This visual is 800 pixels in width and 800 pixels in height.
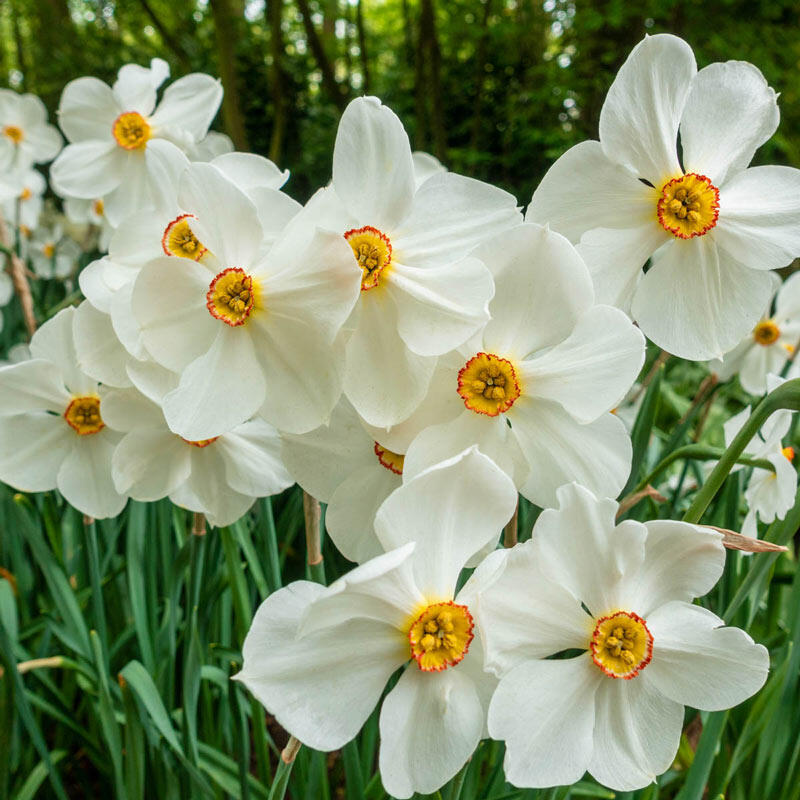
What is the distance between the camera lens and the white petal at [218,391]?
1.94 feet

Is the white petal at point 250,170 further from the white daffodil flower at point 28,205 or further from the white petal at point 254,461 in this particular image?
the white daffodil flower at point 28,205

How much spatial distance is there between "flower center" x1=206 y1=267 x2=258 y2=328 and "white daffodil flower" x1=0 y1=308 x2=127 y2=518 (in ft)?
1.38

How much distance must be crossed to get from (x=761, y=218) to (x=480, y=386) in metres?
0.29

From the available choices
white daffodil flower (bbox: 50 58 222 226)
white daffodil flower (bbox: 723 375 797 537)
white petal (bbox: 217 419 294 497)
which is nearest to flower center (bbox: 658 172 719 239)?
white daffodil flower (bbox: 723 375 797 537)

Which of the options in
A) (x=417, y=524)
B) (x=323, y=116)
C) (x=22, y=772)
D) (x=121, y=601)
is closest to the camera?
(x=417, y=524)

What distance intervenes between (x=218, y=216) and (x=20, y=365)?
49 centimetres

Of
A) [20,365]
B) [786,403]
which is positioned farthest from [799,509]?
[20,365]

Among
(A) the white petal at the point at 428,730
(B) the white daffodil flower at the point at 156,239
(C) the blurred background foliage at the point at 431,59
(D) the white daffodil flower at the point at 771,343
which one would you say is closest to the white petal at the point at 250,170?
(B) the white daffodil flower at the point at 156,239

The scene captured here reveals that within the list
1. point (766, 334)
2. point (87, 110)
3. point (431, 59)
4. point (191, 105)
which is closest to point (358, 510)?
point (191, 105)

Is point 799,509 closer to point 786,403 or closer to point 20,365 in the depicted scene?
point 786,403

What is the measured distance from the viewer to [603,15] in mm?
3297

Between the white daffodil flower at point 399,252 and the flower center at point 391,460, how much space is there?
0.34 feet

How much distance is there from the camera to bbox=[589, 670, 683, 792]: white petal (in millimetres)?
591

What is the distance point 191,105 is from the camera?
1.30 meters
